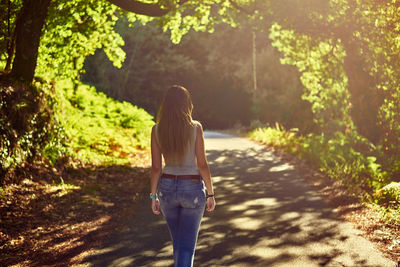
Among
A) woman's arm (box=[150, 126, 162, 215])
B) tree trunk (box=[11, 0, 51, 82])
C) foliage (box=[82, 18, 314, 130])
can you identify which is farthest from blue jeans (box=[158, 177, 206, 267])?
foliage (box=[82, 18, 314, 130])

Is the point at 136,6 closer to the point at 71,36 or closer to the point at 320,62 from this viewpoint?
the point at 71,36

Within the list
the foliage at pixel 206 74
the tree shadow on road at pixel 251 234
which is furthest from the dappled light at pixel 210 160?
the foliage at pixel 206 74

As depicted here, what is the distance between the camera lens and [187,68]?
148 ft

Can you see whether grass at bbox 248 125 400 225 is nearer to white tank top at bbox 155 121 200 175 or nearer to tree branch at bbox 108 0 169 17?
white tank top at bbox 155 121 200 175

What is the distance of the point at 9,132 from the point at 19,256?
3664 millimetres

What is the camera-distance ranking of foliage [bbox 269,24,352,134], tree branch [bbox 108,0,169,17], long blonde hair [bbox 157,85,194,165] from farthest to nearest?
foliage [bbox 269,24,352,134]
tree branch [bbox 108,0,169,17]
long blonde hair [bbox 157,85,194,165]

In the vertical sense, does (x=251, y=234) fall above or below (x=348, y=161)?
below

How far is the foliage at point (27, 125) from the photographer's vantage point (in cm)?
820

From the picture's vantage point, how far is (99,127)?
49.2 feet

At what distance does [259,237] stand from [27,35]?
7.15 meters

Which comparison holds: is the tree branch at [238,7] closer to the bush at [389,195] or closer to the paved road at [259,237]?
the paved road at [259,237]

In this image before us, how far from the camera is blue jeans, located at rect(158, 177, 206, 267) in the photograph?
3.54 meters

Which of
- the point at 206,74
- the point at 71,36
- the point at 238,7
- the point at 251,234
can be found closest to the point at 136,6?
the point at 71,36

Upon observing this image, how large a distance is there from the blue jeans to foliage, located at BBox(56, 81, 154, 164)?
8214 millimetres
